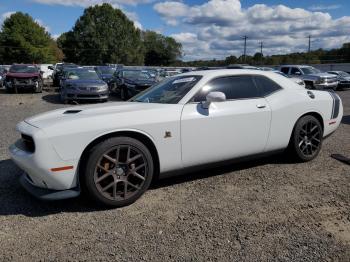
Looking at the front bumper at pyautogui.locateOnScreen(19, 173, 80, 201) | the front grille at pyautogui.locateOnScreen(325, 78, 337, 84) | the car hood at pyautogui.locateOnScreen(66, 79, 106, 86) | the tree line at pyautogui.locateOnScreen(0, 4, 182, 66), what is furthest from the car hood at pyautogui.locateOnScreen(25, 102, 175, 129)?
the tree line at pyautogui.locateOnScreen(0, 4, 182, 66)

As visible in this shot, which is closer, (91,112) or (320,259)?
(320,259)

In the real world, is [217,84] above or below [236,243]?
above

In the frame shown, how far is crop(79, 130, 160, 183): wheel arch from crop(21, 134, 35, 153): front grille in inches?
20.5

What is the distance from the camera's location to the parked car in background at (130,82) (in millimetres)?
15406

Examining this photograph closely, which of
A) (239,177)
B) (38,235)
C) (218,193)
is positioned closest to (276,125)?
(239,177)

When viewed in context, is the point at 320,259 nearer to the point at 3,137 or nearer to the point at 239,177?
the point at 239,177

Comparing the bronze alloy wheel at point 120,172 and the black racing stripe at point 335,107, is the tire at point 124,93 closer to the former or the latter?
the black racing stripe at point 335,107

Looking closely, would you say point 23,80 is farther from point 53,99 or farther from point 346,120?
point 346,120

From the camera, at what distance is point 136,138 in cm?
428

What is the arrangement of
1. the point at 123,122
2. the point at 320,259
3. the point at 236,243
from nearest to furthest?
the point at 320,259, the point at 236,243, the point at 123,122

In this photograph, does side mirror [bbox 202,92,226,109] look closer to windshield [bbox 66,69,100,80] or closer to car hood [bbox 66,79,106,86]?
car hood [bbox 66,79,106,86]

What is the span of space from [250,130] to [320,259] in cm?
221

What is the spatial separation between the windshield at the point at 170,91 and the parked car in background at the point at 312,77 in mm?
16821

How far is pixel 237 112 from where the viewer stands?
486 cm
